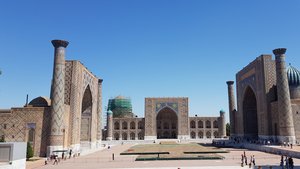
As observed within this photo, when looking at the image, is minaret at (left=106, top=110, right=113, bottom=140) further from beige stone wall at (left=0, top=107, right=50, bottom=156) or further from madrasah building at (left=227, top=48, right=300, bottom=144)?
beige stone wall at (left=0, top=107, right=50, bottom=156)

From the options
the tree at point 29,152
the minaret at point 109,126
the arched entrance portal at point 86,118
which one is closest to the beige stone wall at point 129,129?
the minaret at point 109,126

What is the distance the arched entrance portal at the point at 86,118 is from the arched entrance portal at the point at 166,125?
29458mm

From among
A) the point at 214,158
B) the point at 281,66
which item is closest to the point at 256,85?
the point at 281,66

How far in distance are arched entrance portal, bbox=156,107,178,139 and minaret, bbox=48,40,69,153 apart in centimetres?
3902

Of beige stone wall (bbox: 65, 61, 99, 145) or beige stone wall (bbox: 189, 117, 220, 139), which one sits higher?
beige stone wall (bbox: 65, 61, 99, 145)

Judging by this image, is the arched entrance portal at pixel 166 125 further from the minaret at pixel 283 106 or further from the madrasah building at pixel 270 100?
the minaret at pixel 283 106

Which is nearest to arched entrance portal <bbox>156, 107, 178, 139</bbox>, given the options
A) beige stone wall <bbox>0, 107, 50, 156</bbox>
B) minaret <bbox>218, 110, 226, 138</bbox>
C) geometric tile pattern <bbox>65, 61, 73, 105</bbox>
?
minaret <bbox>218, 110, 226, 138</bbox>

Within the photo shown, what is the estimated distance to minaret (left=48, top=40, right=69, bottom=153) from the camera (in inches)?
941

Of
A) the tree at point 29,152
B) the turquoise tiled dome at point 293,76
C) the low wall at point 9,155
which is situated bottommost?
the tree at point 29,152

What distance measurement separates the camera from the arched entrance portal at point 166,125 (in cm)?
6247

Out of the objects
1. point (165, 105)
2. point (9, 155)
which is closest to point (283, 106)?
point (9, 155)

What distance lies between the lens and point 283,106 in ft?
94.4

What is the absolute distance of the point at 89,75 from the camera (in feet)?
110

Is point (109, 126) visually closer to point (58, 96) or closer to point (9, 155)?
point (58, 96)
